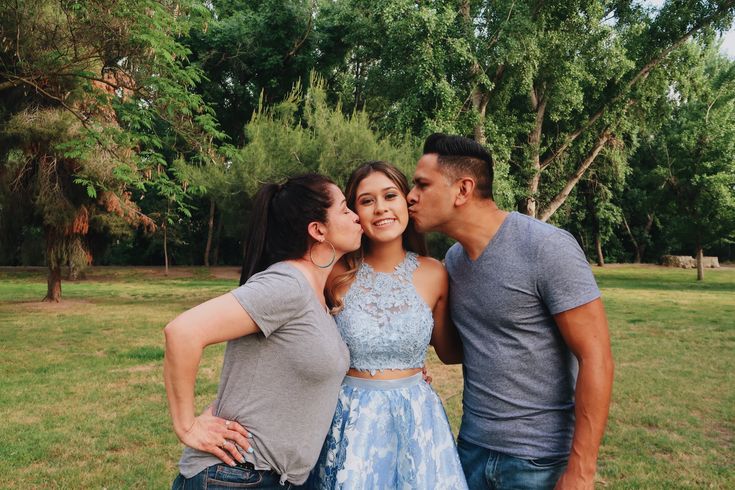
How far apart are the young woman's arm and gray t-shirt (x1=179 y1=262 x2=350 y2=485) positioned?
5 centimetres

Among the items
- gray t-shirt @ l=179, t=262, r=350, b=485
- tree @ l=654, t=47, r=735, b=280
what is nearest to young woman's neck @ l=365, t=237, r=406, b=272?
gray t-shirt @ l=179, t=262, r=350, b=485

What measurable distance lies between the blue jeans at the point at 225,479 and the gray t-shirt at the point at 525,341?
35.0 inches

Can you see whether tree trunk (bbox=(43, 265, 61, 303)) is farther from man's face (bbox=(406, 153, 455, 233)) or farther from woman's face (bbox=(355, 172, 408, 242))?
man's face (bbox=(406, 153, 455, 233))

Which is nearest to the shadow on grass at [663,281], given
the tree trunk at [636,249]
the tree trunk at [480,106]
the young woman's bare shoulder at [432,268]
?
the tree trunk at [636,249]

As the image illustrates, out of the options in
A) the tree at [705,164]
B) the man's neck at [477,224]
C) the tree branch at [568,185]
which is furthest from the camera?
the tree at [705,164]

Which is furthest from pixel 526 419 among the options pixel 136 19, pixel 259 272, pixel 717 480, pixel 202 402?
pixel 136 19

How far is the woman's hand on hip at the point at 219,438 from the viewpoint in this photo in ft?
6.89

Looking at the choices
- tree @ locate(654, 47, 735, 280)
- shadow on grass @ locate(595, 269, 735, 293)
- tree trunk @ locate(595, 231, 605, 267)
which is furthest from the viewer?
tree trunk @ locate(595, 231, 605, 267)

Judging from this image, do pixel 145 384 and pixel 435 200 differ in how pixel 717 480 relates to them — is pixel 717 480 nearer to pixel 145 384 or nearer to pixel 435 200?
pixel 435 200

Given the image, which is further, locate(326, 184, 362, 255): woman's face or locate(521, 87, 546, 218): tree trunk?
locate(521, 87, 546, 218): tree trunk

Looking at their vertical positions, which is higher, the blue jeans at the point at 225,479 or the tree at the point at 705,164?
the tree at the point at 705,164

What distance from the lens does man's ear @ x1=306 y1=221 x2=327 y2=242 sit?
243 cm

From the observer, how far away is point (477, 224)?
2500 millimetres

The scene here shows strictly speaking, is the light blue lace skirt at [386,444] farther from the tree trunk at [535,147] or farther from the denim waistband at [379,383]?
the tree trunk at [535,147]
